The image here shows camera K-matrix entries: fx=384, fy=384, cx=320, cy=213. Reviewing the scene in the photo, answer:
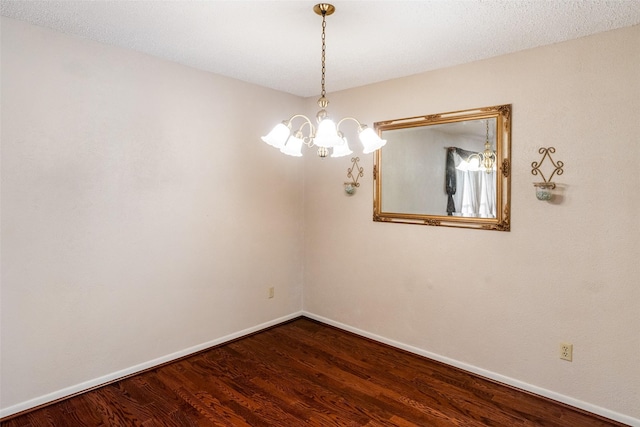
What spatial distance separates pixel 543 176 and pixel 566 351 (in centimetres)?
117

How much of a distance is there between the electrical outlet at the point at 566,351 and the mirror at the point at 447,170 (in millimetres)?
836

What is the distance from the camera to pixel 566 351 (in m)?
2.53

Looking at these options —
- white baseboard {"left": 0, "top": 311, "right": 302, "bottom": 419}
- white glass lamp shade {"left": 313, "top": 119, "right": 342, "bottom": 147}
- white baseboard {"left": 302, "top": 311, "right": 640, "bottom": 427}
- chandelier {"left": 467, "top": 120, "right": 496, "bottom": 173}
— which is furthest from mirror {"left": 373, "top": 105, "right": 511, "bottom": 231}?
white baseboard {"left": 0, "top": 311, "right": 302, "bottom": 419}

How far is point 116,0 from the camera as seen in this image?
2.04m

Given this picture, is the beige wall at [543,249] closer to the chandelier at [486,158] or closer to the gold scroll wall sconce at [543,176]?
the gold scroll wall sconce at [543,176]

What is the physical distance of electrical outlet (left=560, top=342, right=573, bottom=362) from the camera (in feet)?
8.25

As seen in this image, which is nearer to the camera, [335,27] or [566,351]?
[335,27]

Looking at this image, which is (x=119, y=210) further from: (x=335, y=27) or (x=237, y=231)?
(x=335, y=27)

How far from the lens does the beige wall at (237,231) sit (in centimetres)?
233

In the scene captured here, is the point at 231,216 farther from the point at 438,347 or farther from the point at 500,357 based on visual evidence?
the point at 500,357

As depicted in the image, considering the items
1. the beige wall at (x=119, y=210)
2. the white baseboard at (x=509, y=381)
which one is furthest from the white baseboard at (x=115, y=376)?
the white baseboard at (x=509, y=381)

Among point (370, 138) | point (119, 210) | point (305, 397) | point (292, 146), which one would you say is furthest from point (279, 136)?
point (305, 397)

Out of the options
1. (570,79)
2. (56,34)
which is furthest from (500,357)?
(56,34)

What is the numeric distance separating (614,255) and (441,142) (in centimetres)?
137
